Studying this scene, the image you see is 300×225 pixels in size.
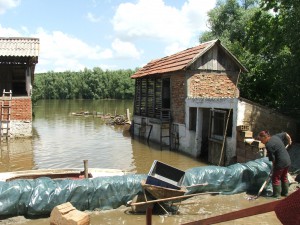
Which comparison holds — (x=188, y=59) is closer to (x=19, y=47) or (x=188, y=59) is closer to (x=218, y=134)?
(x=218, y=134)

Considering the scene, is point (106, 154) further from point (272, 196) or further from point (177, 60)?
point (272, 196)

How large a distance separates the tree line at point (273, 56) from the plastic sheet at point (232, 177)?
684 centimetres

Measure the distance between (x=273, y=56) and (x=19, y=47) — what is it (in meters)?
16.1

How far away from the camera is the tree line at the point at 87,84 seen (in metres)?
97.5

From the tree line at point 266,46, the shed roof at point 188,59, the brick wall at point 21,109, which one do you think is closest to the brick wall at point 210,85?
the shed roof at point 188,59

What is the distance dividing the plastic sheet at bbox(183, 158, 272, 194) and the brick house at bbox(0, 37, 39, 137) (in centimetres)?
1499

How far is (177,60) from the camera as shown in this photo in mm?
21953

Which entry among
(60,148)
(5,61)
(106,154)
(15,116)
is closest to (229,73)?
(106,154)

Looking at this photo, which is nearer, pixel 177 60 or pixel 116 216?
pixel 116 216

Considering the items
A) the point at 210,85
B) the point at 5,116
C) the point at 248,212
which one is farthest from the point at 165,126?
the point at 248,212

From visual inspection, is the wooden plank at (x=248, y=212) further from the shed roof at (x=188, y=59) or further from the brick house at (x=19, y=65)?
the brick house at (x=19, y=65)

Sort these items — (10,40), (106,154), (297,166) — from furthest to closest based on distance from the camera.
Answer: (10,40)
(106,154)
(297,166)

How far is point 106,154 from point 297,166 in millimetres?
10794

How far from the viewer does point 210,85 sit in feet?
67.7
